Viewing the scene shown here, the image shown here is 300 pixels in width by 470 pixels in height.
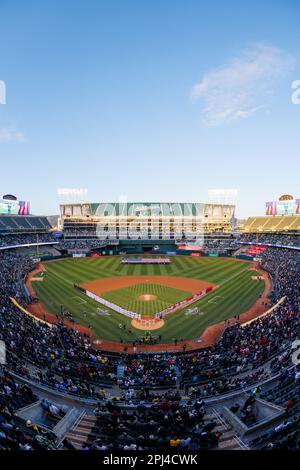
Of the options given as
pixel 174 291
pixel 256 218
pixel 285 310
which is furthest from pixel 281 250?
pixel 285 310

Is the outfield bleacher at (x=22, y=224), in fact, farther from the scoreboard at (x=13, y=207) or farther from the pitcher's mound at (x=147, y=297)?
the pitcher's mound at (x=147, y=297)

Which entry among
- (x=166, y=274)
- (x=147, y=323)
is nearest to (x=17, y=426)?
(x=147, y=323)

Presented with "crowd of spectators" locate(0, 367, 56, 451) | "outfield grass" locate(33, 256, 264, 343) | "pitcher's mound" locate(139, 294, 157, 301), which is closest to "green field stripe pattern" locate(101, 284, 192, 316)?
"pitcher's mound" locate(139, 294, 157, 301)

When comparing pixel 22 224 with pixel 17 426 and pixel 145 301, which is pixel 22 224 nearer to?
pixel 145 301

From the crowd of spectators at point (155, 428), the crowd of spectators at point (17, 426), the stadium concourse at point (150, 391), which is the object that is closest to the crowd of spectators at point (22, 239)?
the stadium concourse at point (150, 391)

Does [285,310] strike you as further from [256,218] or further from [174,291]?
[256,218]
